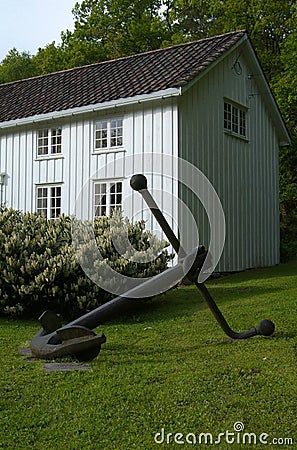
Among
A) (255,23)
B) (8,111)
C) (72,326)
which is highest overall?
(255,23)

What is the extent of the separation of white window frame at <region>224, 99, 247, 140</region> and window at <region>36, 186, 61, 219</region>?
5113mm

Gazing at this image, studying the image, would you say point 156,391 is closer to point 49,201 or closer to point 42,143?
point 49,201

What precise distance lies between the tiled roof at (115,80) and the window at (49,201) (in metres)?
2.16

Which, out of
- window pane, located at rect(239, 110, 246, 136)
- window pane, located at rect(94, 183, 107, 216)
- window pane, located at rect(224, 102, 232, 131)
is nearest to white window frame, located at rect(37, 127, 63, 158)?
window pane, located at rect(94, 183, 107, 216)

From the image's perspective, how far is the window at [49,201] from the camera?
18.1 meters

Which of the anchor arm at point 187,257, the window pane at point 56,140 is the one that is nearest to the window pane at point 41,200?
the window pane at point 56,140

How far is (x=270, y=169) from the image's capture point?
20.6 metres

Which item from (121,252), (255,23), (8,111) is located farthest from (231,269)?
(255,23)

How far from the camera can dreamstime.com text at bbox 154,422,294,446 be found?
4.94m

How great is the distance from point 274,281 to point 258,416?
9484mm

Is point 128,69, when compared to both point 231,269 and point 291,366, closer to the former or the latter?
point 231,269

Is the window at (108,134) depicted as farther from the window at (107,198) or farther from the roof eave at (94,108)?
the window at (107,198)

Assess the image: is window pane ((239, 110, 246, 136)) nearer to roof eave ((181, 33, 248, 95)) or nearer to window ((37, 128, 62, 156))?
roof eave ((181, 33, 248, 95))

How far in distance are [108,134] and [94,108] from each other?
79 cm
